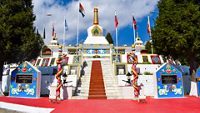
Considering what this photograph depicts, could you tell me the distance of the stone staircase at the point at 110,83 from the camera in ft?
64.0

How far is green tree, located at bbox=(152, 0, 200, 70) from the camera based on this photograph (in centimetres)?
1897

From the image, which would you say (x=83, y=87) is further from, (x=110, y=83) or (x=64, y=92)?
(x=64, y=92)

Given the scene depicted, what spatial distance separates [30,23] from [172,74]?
43.6ft

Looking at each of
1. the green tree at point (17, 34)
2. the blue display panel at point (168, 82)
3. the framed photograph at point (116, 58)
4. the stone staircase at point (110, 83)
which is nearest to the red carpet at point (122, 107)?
the blue display panel at point (168, 82)

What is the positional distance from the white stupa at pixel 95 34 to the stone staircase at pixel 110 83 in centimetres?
1706

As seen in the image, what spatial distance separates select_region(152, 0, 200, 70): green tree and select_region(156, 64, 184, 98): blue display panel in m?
2.03

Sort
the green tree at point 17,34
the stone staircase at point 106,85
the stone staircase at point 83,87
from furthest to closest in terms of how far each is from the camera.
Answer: the stone staircase at point 106,85, the stone staircase at point 83,87, the green tree at point 17,34

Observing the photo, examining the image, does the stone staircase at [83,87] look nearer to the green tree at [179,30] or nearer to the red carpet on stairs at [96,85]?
the red carpet on stairs at [96,85]

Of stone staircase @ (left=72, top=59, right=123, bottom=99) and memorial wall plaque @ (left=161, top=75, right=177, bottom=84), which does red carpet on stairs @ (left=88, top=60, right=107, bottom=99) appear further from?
memorial wall plaque @ (left=161, top=75, right=177, bottom=84)

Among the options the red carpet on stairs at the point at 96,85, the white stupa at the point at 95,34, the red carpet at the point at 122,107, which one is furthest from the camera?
the white stupa at the point at 95,34

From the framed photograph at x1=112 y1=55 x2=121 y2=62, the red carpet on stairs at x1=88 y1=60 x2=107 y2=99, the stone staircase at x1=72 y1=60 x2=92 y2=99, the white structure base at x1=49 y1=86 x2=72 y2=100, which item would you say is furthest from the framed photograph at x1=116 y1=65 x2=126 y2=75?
the white structure base at x1=49 y1=86 x2=72 y2=100

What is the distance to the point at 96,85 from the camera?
21.0 m

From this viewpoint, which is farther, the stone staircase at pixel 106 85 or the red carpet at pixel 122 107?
the stone staircase at pixel 106 85

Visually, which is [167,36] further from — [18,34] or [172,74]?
[18,34]
